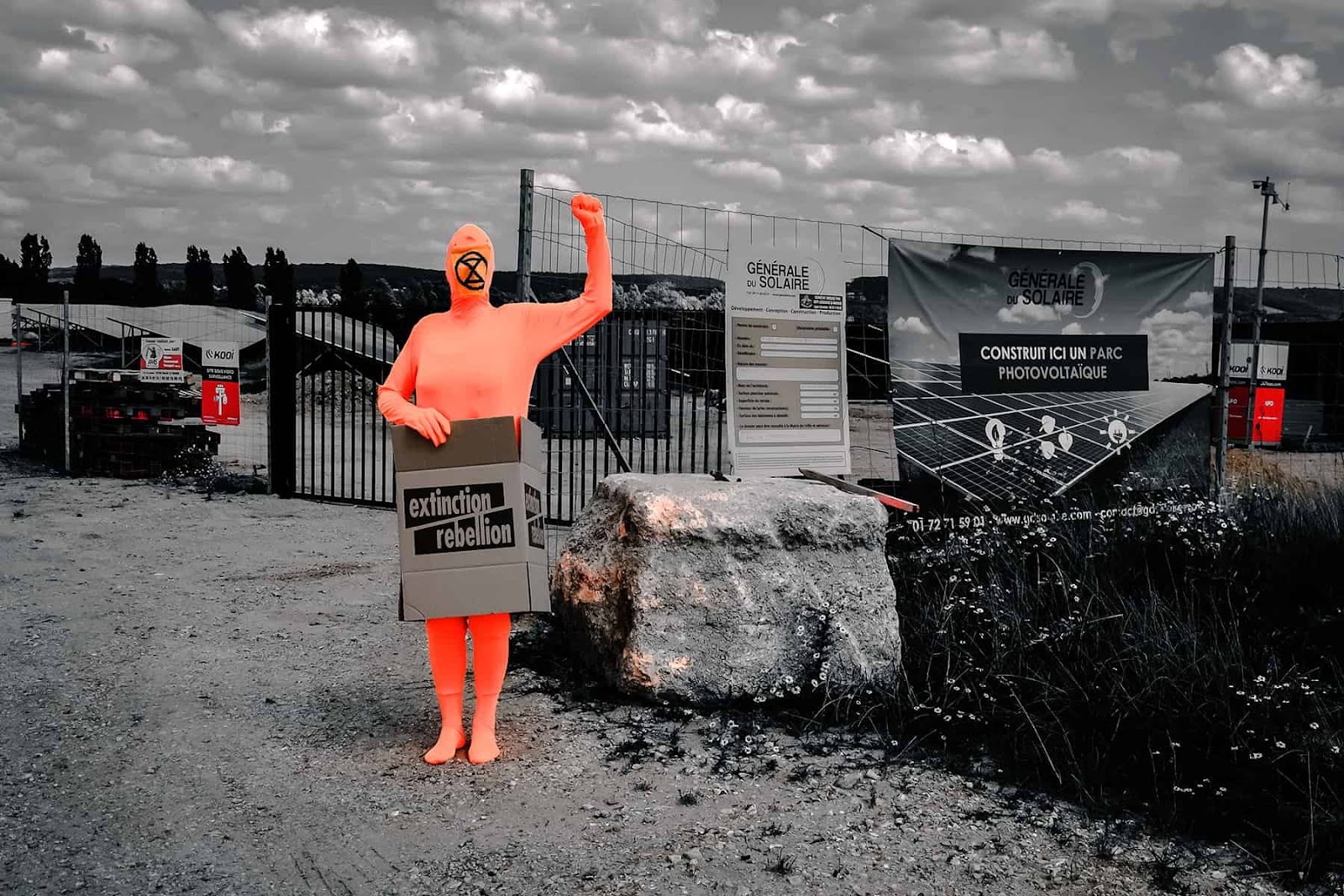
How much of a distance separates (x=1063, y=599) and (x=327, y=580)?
4767 mm

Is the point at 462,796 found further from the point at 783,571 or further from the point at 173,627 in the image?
the point at 173,627

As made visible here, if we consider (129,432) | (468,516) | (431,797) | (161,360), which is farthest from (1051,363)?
(161,360)

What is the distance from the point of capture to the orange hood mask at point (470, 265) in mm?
4492

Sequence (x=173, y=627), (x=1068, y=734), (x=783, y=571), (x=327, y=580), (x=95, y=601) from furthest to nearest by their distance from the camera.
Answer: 1. (x=327, y=580)
2. (x=95, y=601)
3. (x=173, y=627)
4. (x=783, y=571)
5. (x=1068, y=734)

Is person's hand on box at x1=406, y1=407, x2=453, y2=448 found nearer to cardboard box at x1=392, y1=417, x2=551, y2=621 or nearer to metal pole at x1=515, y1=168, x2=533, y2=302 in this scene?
cardboard box at x1=392, y1=417, x2=551, y2=621

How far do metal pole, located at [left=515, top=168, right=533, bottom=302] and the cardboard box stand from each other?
3.07m

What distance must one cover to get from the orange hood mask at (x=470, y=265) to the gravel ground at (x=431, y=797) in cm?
180

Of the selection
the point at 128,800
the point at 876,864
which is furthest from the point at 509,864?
the point at 128,800

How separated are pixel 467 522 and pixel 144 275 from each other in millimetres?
52623

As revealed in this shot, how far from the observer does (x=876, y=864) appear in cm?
358

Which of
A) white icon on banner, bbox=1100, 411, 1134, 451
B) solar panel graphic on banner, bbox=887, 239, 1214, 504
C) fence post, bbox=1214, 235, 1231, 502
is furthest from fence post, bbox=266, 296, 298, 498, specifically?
fence post, bbox=1214, 235, 1231, 502

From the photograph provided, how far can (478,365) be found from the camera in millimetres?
4383

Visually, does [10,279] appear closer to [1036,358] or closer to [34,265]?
[34,265]

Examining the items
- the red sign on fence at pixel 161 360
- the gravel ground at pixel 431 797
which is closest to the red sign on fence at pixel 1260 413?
the gravel ground at pixel 431 797
